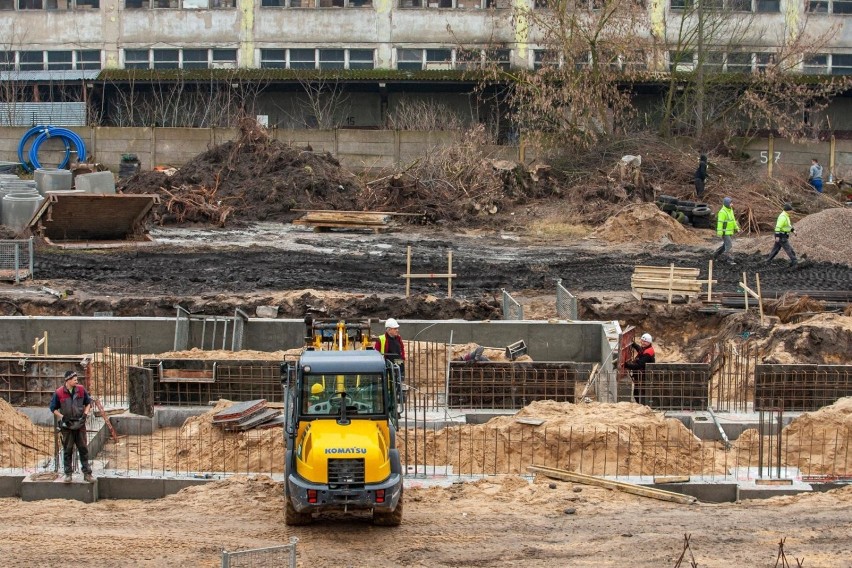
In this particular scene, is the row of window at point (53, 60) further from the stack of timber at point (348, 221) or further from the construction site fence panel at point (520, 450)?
the construction site fence panel at point (520, 450)

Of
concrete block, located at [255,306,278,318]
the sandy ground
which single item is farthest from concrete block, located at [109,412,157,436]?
concrete block, located at [255,306,278,318]

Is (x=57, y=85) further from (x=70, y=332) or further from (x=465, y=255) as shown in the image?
(x=70, y=332)

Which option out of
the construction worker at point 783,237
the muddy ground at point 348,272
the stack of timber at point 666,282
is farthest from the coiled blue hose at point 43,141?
the construction worker at point 783,237

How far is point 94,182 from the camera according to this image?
34656 mm

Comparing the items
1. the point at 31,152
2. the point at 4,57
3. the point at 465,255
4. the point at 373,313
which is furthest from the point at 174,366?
the point at 4,57

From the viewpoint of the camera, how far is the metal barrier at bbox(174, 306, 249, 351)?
68.9ft

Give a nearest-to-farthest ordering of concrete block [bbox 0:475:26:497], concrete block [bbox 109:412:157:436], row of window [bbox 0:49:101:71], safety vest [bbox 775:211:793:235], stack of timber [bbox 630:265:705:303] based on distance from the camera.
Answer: concrete block [bbox 0:475:26:497] < concrete block [bbox 109:412:157:436] < stack of timber [bbox 630:265:705:303] < safety vest [bbox 775:211:793:235] < row of window [bbox 0:49:101:71]

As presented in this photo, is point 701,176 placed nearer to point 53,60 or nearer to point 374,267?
point 374,267

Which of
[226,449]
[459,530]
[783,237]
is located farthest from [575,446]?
[783,237]

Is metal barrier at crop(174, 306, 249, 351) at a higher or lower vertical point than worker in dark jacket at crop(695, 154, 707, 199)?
lower

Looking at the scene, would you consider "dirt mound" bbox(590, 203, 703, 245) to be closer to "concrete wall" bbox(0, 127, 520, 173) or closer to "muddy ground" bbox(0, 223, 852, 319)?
"muddy ground" bbox(0, 223, 852, 319)

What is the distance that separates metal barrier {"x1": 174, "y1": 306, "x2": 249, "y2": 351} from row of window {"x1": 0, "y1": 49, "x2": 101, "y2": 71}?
3057 centimetres

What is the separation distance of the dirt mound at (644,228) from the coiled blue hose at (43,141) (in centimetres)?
1782

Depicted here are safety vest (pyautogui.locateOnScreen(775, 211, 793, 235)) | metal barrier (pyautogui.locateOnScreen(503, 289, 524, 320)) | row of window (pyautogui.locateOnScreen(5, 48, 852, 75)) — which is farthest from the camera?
row of window (pyautogui.locateOnScreen(5, 48, 852, 75))
